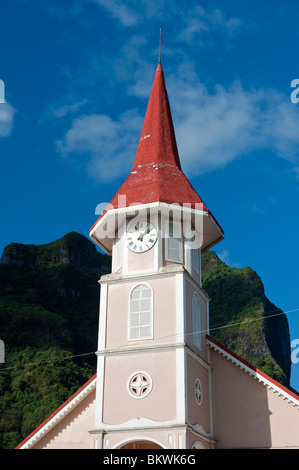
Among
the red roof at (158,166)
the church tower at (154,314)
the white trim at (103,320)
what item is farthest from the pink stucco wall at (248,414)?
the red roof at (158,166)

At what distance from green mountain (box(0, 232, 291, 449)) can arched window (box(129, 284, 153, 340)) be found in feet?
151

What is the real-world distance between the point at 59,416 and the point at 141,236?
6.60 metres

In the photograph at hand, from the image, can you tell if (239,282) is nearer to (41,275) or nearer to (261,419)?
(41,275)

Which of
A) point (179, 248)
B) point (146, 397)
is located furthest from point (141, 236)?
point (146, 397)

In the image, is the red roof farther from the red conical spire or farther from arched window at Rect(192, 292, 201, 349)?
arched window at Rect(192, 292, 201, 349)

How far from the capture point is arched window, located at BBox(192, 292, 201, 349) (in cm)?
2035

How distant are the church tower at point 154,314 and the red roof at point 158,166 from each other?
0.15ft

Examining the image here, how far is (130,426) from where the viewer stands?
721 inches

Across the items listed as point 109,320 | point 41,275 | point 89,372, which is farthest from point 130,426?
point 41,275

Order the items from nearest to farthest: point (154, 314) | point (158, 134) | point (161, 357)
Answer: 1. point (161, 357)
2. point (154, 314)
3. point (158, 134)

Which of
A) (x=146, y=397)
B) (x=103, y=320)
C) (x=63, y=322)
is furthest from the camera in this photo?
(x=63, y=322)

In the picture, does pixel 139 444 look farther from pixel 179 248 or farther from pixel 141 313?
pixel 179 248

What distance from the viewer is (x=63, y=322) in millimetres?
86938

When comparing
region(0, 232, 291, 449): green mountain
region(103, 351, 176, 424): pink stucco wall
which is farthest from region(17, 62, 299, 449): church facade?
region(0, 232, 291, 449): green mountain
